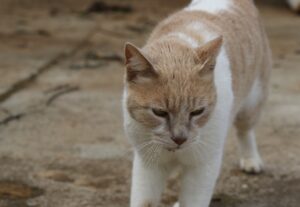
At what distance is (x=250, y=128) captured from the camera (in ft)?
15.3

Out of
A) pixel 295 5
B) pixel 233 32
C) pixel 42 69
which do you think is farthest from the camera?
pixel 295 5

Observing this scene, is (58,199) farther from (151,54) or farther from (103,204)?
(151,54)

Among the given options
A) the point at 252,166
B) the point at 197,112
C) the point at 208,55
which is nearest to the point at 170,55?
the point at 208,55

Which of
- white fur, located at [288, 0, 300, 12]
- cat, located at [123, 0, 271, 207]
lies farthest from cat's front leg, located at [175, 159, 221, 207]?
white fur, located at [288, 0, 300, 12]

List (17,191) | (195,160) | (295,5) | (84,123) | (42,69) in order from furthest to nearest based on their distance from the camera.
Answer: (295,5) → (42,69) → (84,123) → (17,191) → (195,160)

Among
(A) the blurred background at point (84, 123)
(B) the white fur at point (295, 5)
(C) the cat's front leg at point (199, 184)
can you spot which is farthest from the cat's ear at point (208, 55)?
(B) the white fur at point (295, 5)

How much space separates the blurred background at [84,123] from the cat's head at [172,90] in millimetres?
972

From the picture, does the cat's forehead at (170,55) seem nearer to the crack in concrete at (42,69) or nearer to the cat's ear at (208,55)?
the cat's ear at (208,55)

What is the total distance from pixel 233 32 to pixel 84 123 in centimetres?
190

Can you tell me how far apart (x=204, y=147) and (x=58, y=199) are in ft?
3.57

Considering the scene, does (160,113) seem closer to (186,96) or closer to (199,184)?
(186,96)

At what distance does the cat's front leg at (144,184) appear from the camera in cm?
369

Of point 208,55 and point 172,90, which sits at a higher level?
point 208,55

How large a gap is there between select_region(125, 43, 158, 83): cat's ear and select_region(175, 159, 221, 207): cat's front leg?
1.83 feet
